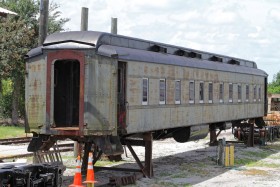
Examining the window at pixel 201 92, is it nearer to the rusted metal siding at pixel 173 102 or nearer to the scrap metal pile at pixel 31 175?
the rusted metal siding at pixel 173 102

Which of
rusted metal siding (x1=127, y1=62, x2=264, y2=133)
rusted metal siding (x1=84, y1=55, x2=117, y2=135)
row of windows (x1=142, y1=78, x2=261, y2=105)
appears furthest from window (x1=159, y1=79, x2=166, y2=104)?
rusted metal siding (x1=84, y1=55, x2=117, y2=135)

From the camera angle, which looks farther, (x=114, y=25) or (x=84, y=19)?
(x=114, y=25)

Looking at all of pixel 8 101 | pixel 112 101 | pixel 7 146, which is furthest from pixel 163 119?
pixel 8 101

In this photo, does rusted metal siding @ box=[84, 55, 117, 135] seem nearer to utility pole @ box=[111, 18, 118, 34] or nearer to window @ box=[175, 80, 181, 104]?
window @ box=[175, 80, 181, 104]

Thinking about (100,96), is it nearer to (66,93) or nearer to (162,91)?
(66,93)

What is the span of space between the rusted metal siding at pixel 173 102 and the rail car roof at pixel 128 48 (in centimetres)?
25

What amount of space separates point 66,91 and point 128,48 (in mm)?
2229

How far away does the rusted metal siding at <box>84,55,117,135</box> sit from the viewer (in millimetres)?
13812

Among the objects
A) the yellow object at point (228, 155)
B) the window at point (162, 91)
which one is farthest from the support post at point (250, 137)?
the window at point (162, 91)

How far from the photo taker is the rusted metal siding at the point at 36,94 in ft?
46.9

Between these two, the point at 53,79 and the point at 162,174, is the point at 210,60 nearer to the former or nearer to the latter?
the point at 162,174

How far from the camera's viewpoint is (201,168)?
64.5 feet

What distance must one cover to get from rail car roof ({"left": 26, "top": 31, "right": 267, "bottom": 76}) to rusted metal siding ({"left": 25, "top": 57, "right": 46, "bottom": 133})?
0.31 m

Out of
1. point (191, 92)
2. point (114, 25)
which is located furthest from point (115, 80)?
point (114, 25)
